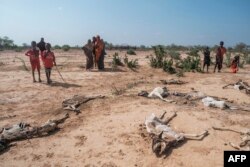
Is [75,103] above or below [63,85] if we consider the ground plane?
above

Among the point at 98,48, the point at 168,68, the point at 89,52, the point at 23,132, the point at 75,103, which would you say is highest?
the point at 98,48

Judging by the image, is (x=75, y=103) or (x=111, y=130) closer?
(x=111, y=130)

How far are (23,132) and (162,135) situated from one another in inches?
116

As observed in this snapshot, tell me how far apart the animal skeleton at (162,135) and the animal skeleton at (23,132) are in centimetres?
217

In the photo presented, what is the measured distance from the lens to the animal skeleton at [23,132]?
22.5ft

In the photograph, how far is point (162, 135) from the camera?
243 inches

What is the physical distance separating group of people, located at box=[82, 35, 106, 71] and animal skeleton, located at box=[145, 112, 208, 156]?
10025 millimetres

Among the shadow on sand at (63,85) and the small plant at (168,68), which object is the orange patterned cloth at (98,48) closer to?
the small plant at (168,68)

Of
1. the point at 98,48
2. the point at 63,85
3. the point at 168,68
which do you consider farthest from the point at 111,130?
the point at 98,48

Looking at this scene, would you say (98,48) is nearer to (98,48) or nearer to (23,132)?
(98,48)

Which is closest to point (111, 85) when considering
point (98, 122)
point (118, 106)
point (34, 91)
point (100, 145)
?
point (34, 91)

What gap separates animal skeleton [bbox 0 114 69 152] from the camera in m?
6.84

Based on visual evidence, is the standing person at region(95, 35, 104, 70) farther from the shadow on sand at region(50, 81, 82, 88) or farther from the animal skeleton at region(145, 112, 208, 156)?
the animal skeleton at region(145, 112, 208, 156)

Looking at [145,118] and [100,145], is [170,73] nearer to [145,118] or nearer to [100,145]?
[145,118]
